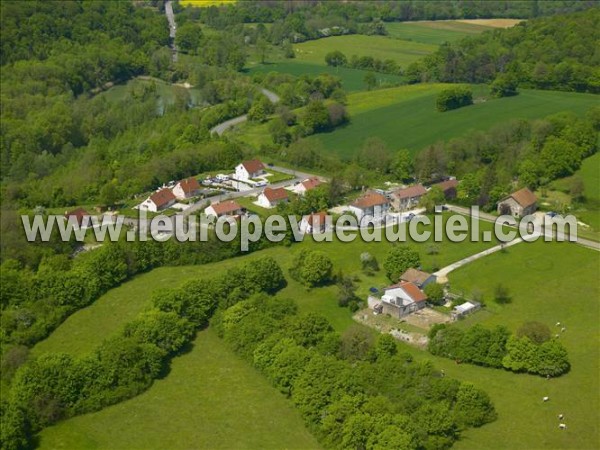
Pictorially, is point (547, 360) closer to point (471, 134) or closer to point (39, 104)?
point (471, 134)

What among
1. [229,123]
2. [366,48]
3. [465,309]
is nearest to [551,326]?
[465,309]

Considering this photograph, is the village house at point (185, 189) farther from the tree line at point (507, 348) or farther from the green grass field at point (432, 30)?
the green grass field at point (432, 30)

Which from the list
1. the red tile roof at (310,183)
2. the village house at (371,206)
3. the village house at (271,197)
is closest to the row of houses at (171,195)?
the village house at (271,197)

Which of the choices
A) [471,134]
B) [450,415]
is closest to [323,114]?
[471,134]

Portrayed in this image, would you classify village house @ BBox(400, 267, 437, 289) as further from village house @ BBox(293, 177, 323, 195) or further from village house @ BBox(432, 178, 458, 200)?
village house @ BBox(293, 177, 323, 195)

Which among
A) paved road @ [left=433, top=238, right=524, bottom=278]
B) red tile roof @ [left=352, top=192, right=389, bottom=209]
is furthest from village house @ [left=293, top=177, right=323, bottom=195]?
paved road @ [left=433, top=238, right=524, bottom=278]

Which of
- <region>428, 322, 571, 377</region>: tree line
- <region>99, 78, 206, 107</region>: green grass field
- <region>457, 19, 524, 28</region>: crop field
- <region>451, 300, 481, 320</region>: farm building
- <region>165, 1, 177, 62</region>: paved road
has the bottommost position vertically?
<region>451, 300, 481, 320</region>: farm building
